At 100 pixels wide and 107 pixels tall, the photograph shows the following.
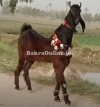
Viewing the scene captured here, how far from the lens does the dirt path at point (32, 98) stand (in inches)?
208

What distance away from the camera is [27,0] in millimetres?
24594

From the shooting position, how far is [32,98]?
5.66m

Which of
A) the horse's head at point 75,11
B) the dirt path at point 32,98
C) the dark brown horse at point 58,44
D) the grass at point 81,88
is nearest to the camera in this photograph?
Answer: the horse's head at point 75,11

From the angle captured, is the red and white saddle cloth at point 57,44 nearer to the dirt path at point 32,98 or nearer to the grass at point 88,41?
the dirt path at point 32,98

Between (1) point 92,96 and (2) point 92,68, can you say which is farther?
(2) point 92,68

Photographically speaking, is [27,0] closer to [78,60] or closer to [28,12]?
[78,60]

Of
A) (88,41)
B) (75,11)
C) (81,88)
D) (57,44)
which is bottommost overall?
(88,41)

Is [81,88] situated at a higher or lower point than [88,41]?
higher

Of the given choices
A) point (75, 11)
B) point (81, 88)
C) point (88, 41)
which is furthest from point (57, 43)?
point (88, 41)

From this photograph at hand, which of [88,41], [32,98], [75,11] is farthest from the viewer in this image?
[88,41]

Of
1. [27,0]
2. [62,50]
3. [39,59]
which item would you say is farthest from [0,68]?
[27,0]

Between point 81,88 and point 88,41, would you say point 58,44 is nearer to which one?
point 81,88

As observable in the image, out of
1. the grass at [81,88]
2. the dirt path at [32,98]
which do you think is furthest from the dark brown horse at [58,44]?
the grass at [81,88]

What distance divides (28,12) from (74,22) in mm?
99006
